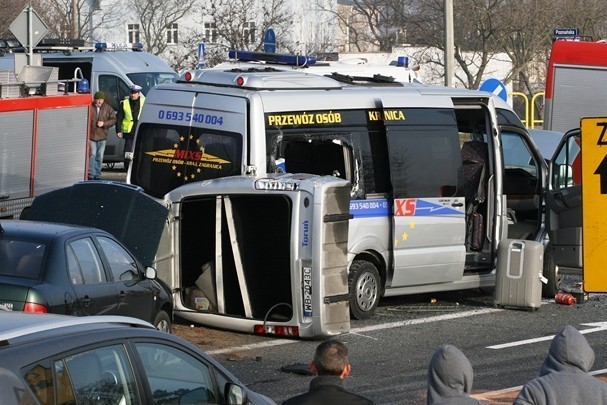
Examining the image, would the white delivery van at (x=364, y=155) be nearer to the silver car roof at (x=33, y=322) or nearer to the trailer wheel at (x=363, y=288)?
the trailer wheel at (x=363, y=288)

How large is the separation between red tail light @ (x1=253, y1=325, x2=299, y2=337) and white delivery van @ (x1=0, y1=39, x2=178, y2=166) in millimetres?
16476

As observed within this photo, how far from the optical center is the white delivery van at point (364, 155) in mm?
13352

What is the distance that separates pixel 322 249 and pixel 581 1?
34.2 m

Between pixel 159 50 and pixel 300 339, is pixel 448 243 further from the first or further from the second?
→ pixel 159 50

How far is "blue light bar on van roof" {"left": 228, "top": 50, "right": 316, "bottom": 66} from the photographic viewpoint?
16797 mm

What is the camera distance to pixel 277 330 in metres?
12.8

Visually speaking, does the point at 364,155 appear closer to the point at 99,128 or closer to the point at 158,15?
the point at 99,128

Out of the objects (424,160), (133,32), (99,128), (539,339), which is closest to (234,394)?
(539,339)

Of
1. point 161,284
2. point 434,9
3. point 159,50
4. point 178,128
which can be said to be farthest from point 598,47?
point 159,50

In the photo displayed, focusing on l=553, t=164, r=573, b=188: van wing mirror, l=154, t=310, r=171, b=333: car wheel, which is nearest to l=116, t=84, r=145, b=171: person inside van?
l=553, t=164, r=573, b=188: van wing mirror

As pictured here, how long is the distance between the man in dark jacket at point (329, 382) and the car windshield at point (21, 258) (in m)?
4.67

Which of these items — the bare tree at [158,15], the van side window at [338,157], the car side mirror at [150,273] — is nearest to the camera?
the car side mirror at [150,273]

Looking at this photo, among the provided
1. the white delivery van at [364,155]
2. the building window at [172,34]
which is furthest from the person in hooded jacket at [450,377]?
the building window at [172,34]

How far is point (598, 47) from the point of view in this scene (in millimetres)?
21188
